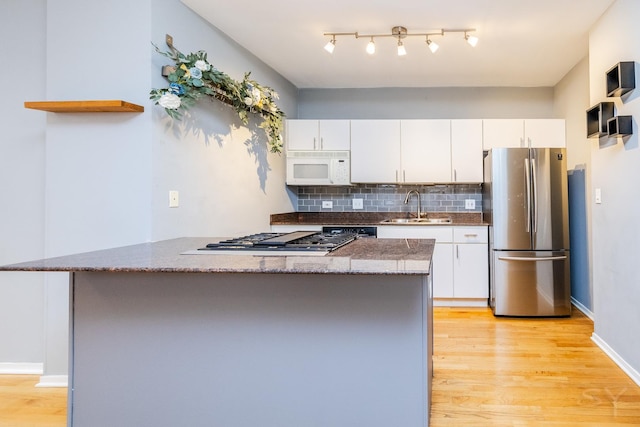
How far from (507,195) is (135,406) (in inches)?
137

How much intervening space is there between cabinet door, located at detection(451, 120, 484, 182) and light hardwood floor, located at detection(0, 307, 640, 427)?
171 cm

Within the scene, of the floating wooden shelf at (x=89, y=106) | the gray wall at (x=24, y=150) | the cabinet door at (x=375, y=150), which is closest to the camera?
the floating wooden shelf at (x=89, y=106)

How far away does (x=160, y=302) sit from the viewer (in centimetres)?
171

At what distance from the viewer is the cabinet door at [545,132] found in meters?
4.31

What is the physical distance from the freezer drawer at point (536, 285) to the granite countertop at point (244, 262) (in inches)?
94.6

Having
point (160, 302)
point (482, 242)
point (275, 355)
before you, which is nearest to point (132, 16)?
point (160, 302)

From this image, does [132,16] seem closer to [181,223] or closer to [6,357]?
[181,223]

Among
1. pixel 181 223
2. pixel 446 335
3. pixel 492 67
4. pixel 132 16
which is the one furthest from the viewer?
pixel 492 67

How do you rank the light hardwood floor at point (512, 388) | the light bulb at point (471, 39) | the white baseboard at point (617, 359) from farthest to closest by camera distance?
the light bulb at point (471, 39)
the white baseboard at point (617, 359)
the light hardwood floor at point (512, 388)

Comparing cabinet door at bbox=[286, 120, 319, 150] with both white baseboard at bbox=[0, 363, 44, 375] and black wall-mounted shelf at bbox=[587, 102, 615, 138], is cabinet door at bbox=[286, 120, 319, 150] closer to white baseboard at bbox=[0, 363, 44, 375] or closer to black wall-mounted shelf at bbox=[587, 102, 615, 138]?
black wall-mounted shelf at bbox=[587, 102, 615, 138]

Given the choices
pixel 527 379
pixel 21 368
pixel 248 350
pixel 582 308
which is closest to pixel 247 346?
pixel 248 350

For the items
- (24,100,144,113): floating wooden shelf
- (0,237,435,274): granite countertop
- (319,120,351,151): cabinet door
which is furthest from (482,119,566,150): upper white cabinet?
(24,100,144,113): floating wooden shelf

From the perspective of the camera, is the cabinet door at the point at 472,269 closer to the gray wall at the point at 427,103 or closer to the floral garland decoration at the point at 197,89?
the gray wall at the point at 427,103

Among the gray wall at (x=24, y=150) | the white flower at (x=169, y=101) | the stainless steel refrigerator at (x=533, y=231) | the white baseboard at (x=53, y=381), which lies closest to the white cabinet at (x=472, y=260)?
the stainless steel refrigerator at (x=533, y=231)
